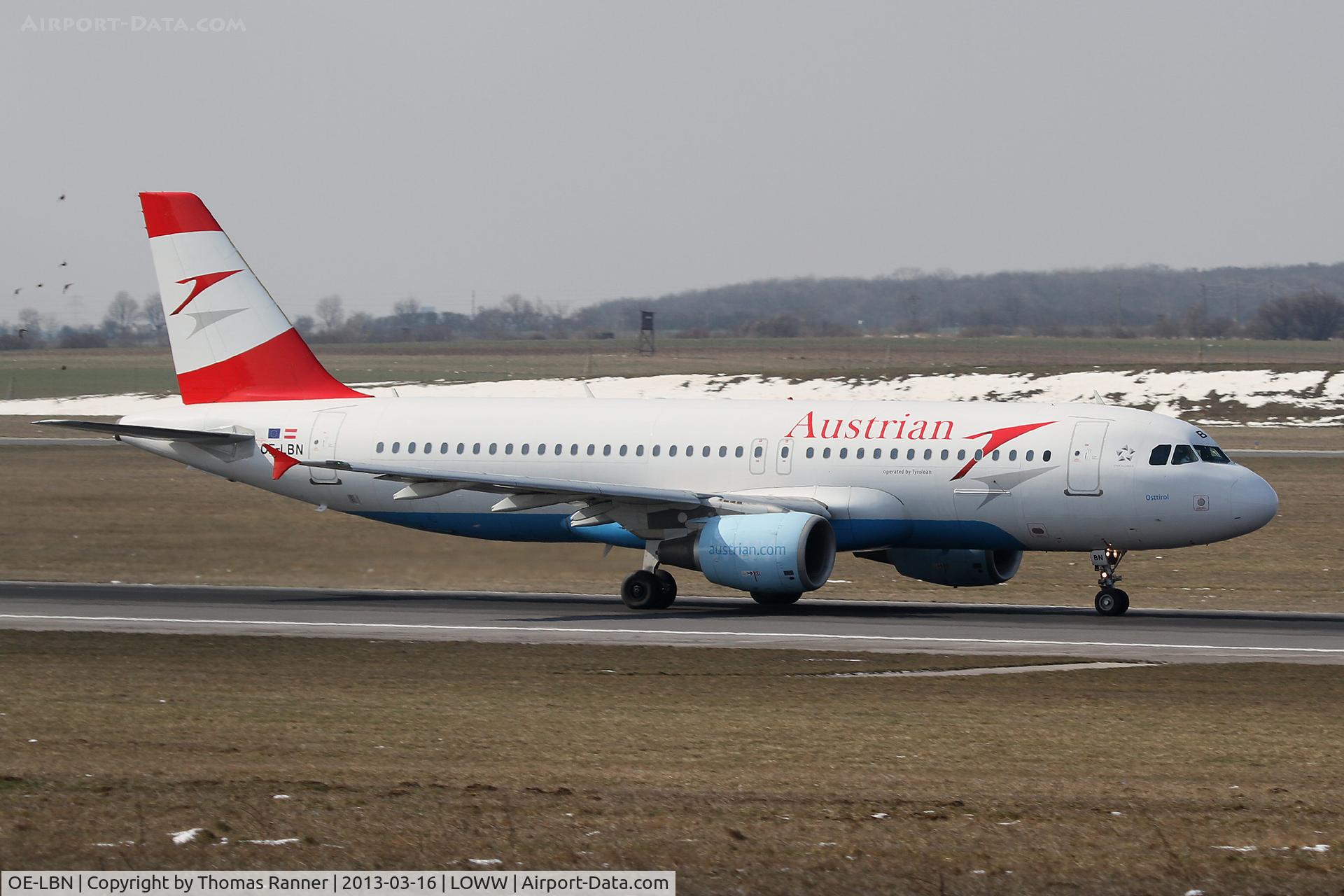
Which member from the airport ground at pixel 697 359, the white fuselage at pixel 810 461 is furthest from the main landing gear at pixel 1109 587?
the airport ground at pixel 697 359

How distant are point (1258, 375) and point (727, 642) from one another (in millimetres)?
64926

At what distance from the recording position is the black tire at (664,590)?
3519 cm

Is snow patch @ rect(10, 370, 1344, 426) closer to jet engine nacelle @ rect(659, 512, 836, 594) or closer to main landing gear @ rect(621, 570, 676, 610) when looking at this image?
main landing gear @ rect(621, 570, 676, 610)

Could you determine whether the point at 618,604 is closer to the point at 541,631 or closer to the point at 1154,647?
the point at 541,631

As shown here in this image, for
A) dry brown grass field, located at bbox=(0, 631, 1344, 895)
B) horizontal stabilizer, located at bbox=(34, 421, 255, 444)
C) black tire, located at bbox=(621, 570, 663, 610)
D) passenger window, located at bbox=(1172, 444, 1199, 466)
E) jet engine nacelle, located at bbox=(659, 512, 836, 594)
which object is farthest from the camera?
horizontal stabilizer, located at bbox=(34, 421, 255, 444)

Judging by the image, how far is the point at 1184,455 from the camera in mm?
33438

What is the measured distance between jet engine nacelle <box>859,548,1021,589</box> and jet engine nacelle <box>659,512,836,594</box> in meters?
2.57

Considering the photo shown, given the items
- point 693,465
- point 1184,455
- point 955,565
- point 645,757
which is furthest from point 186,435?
point 645,757

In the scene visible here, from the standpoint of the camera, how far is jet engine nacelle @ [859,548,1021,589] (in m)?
35.9

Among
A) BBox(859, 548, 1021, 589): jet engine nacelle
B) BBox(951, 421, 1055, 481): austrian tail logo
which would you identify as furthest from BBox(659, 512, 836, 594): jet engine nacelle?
BBox(951, 421, 1055, 481): austrian tail logo

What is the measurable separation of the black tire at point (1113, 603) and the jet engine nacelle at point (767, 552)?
4.97 meters

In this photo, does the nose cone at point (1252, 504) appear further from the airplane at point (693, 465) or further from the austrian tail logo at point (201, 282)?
the austrian tail logo at point (201, 282)

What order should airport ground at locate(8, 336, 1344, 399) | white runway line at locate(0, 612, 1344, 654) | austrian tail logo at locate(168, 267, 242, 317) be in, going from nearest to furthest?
white runway line at locate(0, 612, 1344, 654)
austrian tail logo at locate(168, 267, 242, 317)
airport ground at locate(8, 336, 1344, 399)

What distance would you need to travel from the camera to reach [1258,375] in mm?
87188
